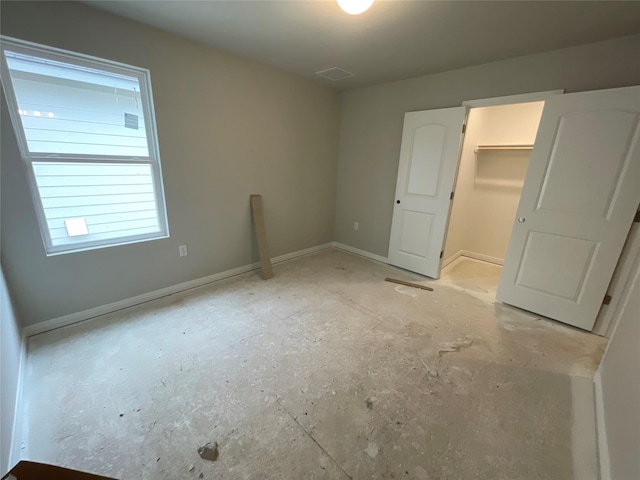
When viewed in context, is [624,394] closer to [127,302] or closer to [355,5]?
[355,5]

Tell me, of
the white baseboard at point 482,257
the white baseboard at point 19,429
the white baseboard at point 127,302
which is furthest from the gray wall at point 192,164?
the white baseboard at point 482,257

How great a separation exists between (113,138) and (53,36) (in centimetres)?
70

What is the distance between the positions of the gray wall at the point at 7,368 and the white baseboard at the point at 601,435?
8.84ft

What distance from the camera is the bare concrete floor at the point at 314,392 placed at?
1.32 m

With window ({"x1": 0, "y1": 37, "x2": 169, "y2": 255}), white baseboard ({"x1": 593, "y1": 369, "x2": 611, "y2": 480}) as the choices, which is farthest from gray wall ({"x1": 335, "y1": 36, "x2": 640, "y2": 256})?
window ({"x1": 0, "y1": 37, "x2": 169, "y2": 255})

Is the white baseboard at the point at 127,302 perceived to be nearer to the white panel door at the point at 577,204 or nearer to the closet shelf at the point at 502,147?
the white panel door at the point at 577,204

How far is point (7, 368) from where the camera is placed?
143 cm

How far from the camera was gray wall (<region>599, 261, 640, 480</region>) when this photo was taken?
3.76 ft

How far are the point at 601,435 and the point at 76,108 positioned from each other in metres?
4.07

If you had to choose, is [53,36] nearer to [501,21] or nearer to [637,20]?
[501,21]

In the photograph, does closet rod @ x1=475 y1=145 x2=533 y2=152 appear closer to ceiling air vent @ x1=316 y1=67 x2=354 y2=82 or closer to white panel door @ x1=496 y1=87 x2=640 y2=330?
white panel door @ x1=496 y1=87 x2=640 y2=330

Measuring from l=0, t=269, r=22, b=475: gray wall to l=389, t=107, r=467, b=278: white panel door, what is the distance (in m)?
3.64

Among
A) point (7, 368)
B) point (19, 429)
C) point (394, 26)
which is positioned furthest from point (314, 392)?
point (394, 26)

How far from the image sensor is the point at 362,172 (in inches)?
156
